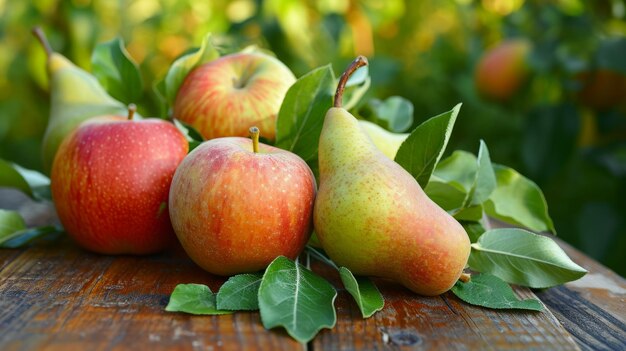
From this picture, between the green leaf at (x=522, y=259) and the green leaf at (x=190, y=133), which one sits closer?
the green leaf at (x=522, y=259)

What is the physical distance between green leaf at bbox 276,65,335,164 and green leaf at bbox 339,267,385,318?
0.23 m

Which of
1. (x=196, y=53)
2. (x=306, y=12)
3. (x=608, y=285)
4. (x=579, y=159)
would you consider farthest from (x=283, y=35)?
(x=608, y=285)

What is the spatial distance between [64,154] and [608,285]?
73 centimetres

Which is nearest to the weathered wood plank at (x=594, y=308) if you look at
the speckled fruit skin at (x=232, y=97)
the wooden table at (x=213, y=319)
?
the wooden table at (x=213, y=319)

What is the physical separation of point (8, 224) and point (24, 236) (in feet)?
0.09

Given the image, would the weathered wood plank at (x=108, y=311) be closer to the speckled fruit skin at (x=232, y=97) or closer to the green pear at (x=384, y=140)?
the speckled fruit skin at (x=232, y=97)

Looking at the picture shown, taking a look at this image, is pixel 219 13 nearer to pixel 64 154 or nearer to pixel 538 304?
pixel 64 154

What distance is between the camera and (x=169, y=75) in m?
1.07

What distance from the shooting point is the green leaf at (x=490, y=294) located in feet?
2.56

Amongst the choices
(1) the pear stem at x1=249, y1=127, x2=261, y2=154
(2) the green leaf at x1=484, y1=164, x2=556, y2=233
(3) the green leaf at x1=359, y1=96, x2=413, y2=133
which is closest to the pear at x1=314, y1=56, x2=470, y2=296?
(1) the pear stem at x1=249, y1=127, x2=261, y2=154

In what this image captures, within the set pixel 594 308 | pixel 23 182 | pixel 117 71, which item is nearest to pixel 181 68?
pixel 117 71

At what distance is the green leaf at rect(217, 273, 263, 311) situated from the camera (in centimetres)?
74

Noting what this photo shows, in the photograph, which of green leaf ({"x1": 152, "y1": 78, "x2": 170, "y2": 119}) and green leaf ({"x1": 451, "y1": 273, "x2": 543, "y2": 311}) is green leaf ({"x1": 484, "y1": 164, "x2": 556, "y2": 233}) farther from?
green leaf ({"x1": 152, "y1": 78, "x2": 170, "y2": 119})

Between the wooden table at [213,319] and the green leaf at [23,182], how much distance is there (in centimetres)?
19
